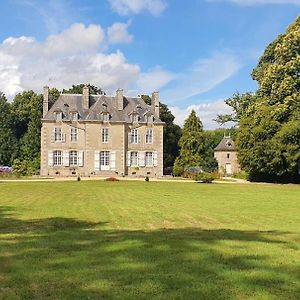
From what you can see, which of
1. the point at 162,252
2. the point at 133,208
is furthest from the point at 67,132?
the point at 162,252

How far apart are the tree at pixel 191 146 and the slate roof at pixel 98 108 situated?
13.1 ft

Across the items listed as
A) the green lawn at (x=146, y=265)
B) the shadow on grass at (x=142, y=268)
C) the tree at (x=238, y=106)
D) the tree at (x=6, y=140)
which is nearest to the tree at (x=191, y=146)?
the tree at (x=238, y=106)

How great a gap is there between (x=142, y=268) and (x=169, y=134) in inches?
2195

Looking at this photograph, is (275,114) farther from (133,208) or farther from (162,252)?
(162,252)

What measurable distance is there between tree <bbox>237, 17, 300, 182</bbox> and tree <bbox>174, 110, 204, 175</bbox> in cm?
1152

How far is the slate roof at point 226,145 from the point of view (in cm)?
5845

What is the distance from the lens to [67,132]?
Result: 4869cm

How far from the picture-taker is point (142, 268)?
549cm

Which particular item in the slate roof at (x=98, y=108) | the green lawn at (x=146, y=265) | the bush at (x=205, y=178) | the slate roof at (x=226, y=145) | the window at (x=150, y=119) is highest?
the slate roof at (x=98, y=108)

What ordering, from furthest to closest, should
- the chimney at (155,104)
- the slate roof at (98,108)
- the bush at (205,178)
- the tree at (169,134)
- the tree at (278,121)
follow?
the tree at (169,134), the chimney at (155,104), the slate roof at (98,108), the bush at (205,178), the tree at (278,121)

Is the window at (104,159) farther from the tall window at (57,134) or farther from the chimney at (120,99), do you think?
the chimney at (120,99)

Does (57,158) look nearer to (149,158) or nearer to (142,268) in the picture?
(149,158)

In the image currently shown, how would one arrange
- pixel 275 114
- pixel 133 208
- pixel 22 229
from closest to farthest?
pixel 22 229 < pixel 133 208 < pixel 275 114

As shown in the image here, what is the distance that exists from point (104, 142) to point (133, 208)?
34.2 m
